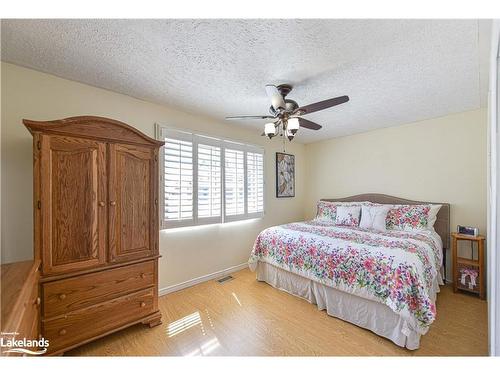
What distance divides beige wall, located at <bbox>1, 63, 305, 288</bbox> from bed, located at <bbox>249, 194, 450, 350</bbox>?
2.10 ft

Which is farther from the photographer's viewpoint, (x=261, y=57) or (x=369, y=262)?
(x=369, y=262)

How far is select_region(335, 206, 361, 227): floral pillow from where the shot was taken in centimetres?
335

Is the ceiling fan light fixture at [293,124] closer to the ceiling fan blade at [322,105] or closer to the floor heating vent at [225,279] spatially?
the ceiling fan blade at [322,105]

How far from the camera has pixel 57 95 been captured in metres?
2.01

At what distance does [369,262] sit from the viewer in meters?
1.97

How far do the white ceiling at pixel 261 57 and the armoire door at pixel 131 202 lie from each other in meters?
0.73

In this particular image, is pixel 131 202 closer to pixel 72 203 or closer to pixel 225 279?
pixel 72 203

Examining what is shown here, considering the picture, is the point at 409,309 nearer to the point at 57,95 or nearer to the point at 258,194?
the point at 258,194

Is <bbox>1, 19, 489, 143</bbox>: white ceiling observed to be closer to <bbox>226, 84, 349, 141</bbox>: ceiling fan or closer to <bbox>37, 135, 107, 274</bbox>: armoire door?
<bbox>226, 84, 349, 141</bbox>: ceiling fan

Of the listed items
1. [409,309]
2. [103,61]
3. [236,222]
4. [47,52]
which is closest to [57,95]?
[47,52]

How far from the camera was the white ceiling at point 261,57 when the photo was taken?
140cm

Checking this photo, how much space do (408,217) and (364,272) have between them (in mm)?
1611

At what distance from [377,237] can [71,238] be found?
2974 mm

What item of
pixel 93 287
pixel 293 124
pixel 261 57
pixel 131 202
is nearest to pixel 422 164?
pixel 293 124
